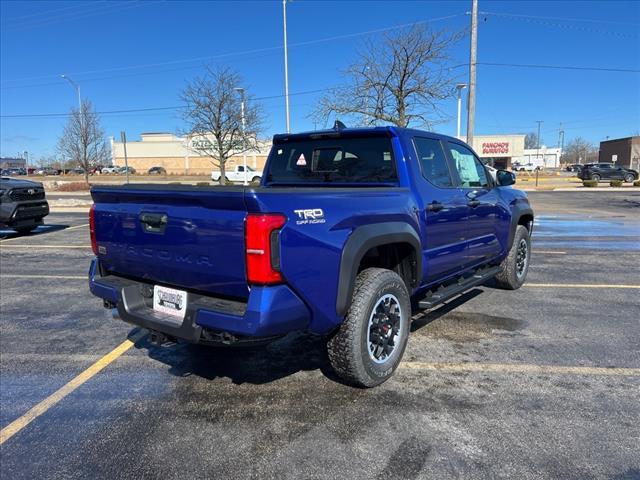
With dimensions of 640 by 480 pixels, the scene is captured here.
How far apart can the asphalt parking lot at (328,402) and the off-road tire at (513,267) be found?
49cm

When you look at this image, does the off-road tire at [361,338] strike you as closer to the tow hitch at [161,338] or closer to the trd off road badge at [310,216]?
the trd off road badge at [310,216]

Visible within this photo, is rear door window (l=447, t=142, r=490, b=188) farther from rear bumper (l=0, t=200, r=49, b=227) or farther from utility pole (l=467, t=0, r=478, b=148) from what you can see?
utility pole (l=467, t=0, r=478, b=148)

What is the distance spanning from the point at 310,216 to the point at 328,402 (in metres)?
1.40

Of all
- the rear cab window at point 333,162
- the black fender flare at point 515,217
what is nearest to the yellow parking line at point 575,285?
the black fender flare at point 515,217

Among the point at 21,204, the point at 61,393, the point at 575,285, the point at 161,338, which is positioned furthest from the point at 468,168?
the point at 21,204

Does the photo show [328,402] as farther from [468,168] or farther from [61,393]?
[468,168]

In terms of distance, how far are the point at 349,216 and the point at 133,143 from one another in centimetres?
9435

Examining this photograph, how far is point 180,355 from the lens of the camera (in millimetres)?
4191

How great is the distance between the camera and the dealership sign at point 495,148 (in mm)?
61656

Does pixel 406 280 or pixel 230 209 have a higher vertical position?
→ pixel 230 209

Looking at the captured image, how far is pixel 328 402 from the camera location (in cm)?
328

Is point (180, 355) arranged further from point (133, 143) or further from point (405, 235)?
point (133, 143)

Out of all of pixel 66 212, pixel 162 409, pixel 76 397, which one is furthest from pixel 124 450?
pixel 66 212

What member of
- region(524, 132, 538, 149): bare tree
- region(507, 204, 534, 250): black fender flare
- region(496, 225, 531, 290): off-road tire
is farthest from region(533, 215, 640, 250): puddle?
region(524, 132, 538, 149): bare tree
